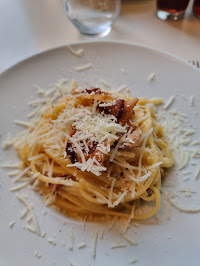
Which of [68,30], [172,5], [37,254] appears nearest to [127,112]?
[37,254]

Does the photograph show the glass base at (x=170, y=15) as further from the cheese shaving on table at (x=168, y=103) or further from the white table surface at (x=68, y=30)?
the cheese shaving on table at (x=168, y=103)


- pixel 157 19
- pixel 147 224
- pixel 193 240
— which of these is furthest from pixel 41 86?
pixel 157 19

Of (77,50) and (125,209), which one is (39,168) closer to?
(125,209)

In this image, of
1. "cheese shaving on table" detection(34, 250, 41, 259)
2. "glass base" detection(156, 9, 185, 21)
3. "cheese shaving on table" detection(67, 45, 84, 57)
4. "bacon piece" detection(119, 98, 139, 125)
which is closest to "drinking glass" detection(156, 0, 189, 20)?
"glass base" detection(156, 9, 185, 21)

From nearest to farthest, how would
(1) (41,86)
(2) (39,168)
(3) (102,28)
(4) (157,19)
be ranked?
(2) (39,168), (1) (41,86), (3) (102,28), (4) (157,19)

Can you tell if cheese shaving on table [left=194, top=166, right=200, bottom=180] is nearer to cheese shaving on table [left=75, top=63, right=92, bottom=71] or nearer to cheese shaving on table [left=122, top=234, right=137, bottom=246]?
cheese shaving on table [left=122, top=234, right=137, bottom=246]
